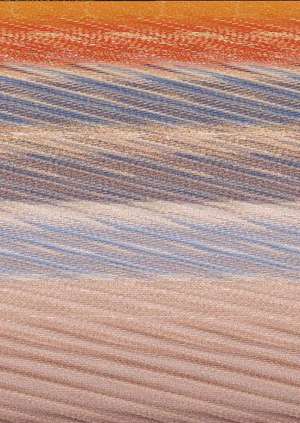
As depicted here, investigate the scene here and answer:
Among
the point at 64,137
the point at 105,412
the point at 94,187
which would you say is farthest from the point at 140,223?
the point at 105,412

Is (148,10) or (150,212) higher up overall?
(148,10)

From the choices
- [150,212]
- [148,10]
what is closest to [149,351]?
[150,212]

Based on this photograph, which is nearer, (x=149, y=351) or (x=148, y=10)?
(x=149, y=351)

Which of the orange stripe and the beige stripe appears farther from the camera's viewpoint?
the orange stripe

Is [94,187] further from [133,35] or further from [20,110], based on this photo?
[133,35]

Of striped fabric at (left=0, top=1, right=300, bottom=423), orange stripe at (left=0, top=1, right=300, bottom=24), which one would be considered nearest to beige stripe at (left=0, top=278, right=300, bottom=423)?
striped fabric at (left=0, top=1, right=300, bottom=423)

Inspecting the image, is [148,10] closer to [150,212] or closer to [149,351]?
[150,212]

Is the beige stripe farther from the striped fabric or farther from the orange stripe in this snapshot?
the orange stripe

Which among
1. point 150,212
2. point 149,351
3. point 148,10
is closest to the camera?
point 149,351

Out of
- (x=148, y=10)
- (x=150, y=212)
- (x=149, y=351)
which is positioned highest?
(x=148, y=10)
